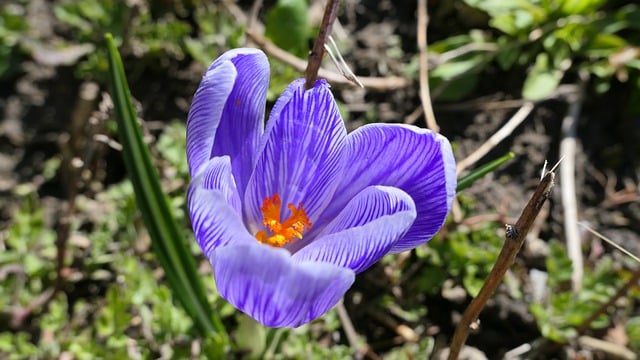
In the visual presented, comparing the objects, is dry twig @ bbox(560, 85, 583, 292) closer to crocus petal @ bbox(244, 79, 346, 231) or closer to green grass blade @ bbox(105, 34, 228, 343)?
crocus petal @ bbox(244, 79, 346, 231)

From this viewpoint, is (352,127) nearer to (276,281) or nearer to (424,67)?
(424,67)

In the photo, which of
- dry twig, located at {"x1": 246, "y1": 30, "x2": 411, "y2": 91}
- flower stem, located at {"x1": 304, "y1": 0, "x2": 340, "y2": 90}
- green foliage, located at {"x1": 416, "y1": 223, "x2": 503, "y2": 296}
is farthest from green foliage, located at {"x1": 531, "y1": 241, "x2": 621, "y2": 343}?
flower stem, located at {"x1": 304, "y1": 0, "x2": 340, "y2": 90}

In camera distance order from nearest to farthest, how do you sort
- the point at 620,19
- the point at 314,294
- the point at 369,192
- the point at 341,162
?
1. the point at 314,294
2. the point at 369,192
3. the point at 341,162
4. the point at 620,19

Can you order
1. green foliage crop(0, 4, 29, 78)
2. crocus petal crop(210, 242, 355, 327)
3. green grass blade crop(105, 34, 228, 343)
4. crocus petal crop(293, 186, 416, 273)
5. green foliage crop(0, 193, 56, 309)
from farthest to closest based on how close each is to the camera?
green foliage crop(0, 4, 29, 78)
green foliage crop(0, 193, 56, 309)
green grass blade crop(105, 34, 228, 343)
crocus petal crop(293, 186, 416, 273)
crocus petal crop(210, 242, 355, 327)

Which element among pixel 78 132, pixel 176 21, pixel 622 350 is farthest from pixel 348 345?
pixel 176 21

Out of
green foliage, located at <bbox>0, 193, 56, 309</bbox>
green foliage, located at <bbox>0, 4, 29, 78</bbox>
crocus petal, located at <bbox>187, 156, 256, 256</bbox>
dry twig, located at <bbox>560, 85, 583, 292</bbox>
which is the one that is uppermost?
crocus petal, located at <bbox>187, 156, 256, 256</bbox>

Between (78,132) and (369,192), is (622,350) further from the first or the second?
(78,132)

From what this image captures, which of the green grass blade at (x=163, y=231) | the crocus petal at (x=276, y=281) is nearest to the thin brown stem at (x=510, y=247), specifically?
the crocus petal at (x=276, y=281)

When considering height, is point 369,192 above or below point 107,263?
above
